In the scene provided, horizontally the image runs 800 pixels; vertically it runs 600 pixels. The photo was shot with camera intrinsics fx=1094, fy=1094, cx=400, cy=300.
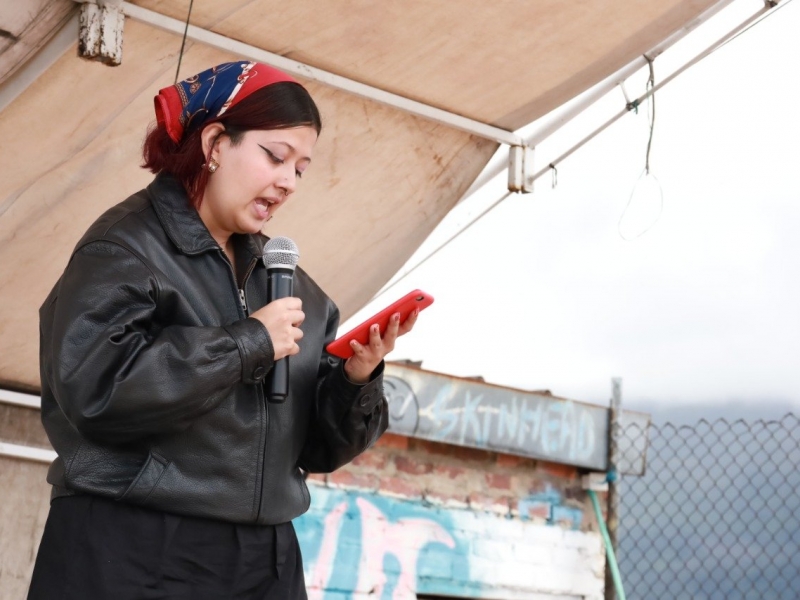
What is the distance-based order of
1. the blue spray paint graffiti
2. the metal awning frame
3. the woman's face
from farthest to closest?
the blue spray paint graffiti
the metal awning frame
the woman's face

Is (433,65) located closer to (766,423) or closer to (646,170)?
(646,170)

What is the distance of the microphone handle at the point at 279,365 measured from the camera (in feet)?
5.65

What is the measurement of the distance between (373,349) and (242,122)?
440 millimetres

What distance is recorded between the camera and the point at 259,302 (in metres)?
1.88

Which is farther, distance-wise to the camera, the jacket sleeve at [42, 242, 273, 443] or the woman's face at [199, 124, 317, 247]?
the woman's face at [199, 124, 317, 247]

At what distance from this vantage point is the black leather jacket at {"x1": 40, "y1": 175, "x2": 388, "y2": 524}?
1576mm

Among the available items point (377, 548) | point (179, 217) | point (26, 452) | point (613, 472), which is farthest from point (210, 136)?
point (613, 472)

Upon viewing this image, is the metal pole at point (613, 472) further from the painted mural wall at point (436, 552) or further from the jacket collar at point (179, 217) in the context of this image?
the jacket collar at point (179, 217)

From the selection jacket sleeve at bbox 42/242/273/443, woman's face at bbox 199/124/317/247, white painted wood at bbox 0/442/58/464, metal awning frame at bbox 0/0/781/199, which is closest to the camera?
jacket sleeve at bbox 42/242/273/443

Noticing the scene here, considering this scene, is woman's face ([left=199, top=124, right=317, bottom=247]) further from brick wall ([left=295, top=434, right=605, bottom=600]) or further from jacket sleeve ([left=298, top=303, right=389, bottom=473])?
brick wall ([left=295, top=434, right=605, bottom=600])

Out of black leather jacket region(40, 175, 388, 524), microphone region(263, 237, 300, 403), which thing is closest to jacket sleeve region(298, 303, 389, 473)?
black leather jacket region(40, 175, 388, 524)

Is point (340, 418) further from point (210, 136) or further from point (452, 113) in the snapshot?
point (452, 113)

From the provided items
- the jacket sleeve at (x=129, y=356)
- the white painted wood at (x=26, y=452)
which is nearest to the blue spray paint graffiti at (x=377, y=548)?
the white painted wood at (x=26, y=452)

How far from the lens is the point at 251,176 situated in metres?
1.82
